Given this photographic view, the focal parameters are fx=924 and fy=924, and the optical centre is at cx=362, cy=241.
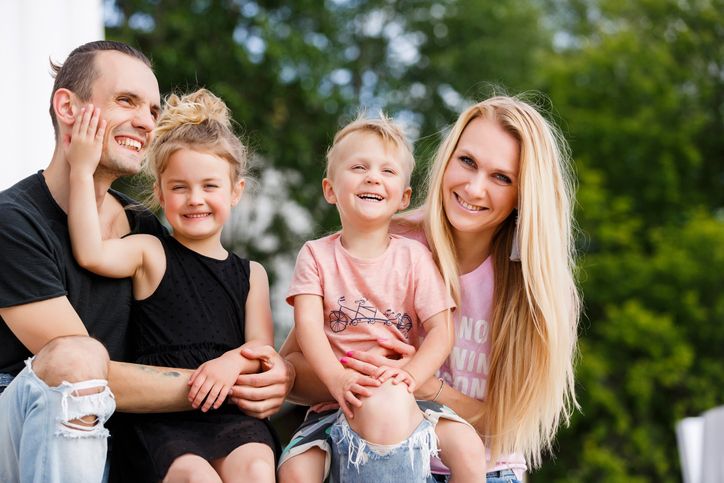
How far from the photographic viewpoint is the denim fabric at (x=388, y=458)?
215 cm

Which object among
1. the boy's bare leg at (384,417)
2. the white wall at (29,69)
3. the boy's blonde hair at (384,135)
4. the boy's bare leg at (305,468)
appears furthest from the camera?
the white wall at (29,69)

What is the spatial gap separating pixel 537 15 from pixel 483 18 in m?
1.52

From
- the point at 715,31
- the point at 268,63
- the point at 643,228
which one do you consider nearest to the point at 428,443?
the point at 268,63

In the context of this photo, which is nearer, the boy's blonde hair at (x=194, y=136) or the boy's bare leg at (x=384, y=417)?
the boy's bare leg at (x=384, y=417)

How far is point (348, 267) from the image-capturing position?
8.15 feet

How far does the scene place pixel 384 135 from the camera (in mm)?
2521

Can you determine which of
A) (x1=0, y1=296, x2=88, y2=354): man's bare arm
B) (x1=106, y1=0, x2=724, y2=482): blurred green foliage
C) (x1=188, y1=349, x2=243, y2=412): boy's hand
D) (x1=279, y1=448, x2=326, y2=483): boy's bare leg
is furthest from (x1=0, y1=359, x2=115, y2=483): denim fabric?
(x1=106, y1=0, x2=724, y2=482): blurred green foliage

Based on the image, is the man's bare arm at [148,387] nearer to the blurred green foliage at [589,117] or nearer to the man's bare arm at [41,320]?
the man's bare arm at [41,320]

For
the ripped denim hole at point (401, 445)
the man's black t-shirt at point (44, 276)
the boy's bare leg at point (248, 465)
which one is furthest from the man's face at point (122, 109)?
the ripped denim hole at point (401, 445)

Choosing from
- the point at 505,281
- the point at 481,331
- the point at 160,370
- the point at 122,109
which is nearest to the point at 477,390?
the point at 481,331

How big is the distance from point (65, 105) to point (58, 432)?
0.88 m

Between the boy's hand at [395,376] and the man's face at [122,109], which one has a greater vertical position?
the man's face at [122,109]

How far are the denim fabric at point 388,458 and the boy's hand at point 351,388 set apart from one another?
68mm

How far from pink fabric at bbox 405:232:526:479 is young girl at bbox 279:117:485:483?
188 millimetres
